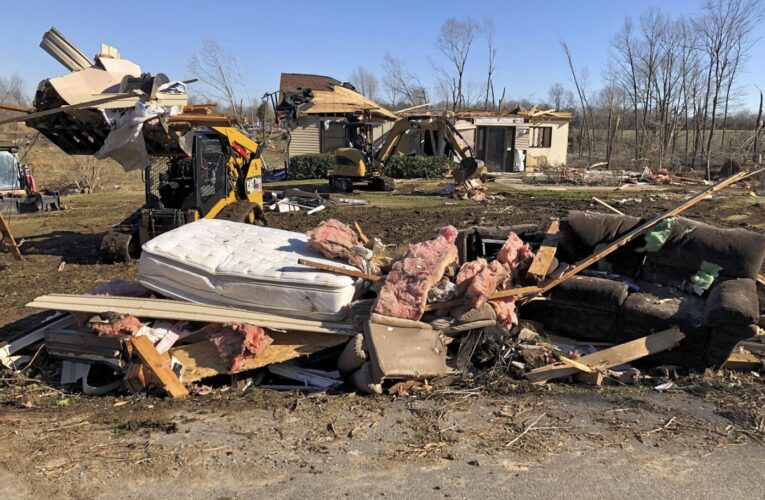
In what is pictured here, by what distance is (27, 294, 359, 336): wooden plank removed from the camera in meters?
5.30

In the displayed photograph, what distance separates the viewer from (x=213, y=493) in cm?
353

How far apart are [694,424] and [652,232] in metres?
2.70

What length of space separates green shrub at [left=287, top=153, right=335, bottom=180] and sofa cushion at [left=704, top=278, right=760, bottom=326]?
21425 mm

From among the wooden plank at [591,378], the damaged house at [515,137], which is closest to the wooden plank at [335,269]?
the wooden plank at [591,378]

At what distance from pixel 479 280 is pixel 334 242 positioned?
168cm

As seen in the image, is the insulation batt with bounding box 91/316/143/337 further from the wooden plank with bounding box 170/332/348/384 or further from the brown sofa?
the brown sofa

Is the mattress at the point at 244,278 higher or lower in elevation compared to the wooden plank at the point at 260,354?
higher

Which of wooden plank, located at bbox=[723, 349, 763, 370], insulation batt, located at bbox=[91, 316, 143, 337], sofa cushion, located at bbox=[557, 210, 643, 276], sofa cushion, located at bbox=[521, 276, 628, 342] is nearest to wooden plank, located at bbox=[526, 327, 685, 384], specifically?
sofa cushion, located at bbox=[521, 276, 628, 342]

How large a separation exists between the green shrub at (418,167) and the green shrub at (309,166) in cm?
287

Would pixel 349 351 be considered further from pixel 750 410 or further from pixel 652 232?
pixel 652 232

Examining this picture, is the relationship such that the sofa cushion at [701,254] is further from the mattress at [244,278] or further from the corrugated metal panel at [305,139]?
the corrugated metal panel at [305,139]

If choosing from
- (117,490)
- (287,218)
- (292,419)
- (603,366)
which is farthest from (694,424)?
(287,218)

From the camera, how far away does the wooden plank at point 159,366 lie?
16.1 feet

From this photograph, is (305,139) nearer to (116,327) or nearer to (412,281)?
(412,281)
